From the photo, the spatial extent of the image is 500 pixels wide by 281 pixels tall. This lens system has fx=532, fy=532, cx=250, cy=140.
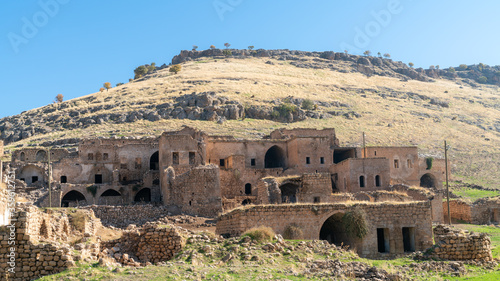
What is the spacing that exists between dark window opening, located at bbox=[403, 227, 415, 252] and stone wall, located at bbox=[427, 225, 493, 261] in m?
3.62

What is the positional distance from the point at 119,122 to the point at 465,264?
198 ft

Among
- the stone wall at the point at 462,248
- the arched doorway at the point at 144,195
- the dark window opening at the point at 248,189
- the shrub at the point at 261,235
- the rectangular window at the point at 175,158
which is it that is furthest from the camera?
the arched doorway at the point at 144,195

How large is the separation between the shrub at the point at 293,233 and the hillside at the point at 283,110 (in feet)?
135

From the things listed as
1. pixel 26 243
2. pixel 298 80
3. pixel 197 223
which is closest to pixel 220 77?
pixel 298 80

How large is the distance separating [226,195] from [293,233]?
19372 mm

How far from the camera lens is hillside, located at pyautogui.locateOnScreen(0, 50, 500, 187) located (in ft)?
224

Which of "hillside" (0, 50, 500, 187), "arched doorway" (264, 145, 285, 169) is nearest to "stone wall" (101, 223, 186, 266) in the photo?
"arched doorway" (264, 145, 285, 169)

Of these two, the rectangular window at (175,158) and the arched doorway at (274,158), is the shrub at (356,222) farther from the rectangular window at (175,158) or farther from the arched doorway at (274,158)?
the arched doorway at (274,158)

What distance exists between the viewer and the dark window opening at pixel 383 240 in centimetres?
2164

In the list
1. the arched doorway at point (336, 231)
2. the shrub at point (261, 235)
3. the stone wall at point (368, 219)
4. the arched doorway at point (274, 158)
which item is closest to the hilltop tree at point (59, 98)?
the arched doorway at point (274, 158)

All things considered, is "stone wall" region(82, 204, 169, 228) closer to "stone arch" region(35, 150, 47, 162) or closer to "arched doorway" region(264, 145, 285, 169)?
"arched doorway" region(264, 145, 285, 169)

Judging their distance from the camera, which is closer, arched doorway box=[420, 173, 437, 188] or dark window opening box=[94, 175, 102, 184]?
dark window opening box=[94, 175, 102, 184]

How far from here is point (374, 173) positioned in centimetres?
3950

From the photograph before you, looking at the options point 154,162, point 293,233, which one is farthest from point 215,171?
point 154,162
